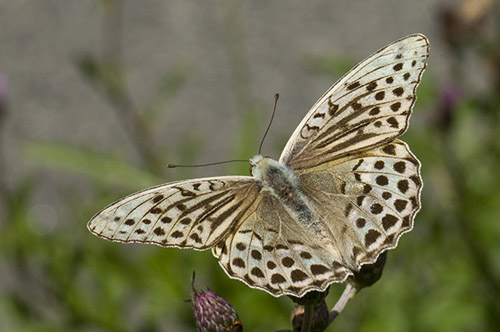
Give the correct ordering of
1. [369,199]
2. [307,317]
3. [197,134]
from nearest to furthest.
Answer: [307,317], [369,199], [197,134]

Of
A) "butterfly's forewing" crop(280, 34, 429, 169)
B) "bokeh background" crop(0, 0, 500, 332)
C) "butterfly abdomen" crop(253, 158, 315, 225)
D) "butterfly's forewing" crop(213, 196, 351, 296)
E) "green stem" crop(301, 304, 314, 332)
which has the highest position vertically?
"butterfly's forewing" crop(280, 34, 429, 169)

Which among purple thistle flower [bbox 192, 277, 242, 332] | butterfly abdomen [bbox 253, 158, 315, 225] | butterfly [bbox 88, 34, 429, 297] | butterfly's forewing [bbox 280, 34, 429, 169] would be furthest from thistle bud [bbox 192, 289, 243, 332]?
butterfly's forewing [bbox 280, 34, 429, 169]

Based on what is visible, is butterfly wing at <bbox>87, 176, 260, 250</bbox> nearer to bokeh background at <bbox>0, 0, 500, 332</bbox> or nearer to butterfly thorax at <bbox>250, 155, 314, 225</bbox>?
butterfly thorax at <bbox>250, 155, 314, 225</bbox>

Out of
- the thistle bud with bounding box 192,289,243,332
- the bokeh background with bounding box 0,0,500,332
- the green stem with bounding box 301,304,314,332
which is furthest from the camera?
the bokeh background with bounding box 0,0,500,332

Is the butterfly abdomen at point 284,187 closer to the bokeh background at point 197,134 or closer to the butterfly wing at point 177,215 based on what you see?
the butterfly wing at point 177,215

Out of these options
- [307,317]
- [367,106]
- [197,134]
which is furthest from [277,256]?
[197,134]

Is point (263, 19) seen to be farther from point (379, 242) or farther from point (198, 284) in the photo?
point (379, 242)

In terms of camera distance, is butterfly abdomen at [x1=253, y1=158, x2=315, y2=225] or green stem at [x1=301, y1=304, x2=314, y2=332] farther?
butterfly abdomen at [x1=253, y1=158, x2=315, y2=225]

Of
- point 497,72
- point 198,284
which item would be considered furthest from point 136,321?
point 497,72

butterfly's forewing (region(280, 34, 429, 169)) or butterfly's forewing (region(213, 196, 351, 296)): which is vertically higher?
butterfly's forewing (region(280, 34, 429, 169))

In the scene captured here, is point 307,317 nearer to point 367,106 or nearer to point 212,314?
point 212,314
